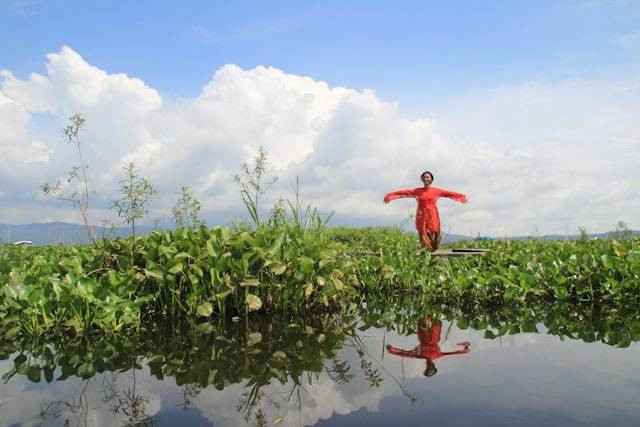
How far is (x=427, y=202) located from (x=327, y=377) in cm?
714

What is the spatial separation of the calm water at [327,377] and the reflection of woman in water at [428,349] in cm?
2

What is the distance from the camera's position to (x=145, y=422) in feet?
9.19

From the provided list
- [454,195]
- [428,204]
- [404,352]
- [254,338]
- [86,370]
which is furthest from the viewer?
[454,195]

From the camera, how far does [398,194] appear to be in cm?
1055

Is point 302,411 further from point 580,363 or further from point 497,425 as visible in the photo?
point 580,363

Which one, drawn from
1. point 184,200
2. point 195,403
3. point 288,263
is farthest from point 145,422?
point 184,200

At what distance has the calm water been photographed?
286 cm

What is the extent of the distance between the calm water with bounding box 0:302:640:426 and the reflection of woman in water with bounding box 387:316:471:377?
2 centimetres

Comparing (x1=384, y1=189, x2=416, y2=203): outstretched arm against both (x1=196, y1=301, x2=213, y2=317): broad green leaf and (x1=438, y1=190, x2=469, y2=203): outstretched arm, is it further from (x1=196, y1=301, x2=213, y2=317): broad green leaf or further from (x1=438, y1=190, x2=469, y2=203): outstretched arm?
(x1=196, y1=301, x2=213, y2=317): broad green leaf

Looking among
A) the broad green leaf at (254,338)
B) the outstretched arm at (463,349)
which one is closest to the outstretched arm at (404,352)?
the outstretched arm at (463,349)

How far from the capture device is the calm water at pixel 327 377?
286 centimetres

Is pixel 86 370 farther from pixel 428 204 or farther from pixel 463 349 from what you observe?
pixel 428 204

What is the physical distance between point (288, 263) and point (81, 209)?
133 inches

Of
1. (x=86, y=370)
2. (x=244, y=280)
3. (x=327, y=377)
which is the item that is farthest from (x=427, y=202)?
(x=86, y=370)
